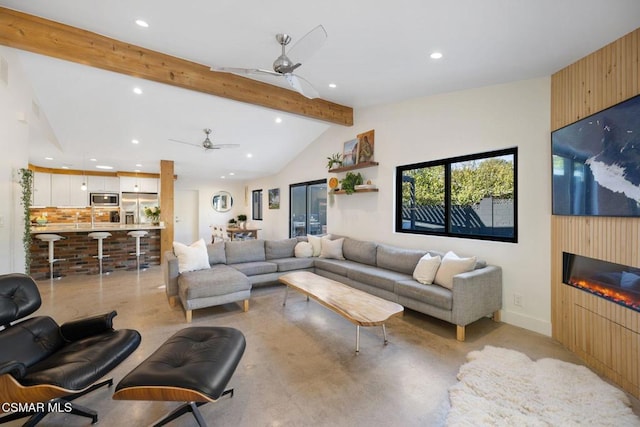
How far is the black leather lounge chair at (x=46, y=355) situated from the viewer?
1397mm

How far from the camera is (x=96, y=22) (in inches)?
105

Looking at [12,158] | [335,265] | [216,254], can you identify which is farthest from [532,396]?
[12,158]

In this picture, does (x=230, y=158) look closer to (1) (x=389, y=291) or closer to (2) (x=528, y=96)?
(1) (x=389, y=291)

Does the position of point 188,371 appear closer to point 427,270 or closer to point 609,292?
point 427,270

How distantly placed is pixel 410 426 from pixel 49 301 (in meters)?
4.88

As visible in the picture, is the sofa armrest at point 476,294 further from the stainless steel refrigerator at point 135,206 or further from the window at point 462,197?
the stainless steel refrigerator at point 135,206

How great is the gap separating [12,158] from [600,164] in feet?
18.6

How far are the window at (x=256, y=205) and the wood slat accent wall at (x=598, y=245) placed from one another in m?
7.85

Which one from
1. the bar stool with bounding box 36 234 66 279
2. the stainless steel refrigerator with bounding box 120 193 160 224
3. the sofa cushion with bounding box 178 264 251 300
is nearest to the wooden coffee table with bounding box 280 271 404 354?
the sofa cushion with bounding box 178 264 251 300

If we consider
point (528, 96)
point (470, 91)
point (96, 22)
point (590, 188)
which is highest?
point (96, 22)

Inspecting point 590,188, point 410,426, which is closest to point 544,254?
point 590,188

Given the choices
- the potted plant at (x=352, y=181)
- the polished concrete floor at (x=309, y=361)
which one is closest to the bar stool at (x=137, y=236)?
the polished concrete floor at (x=309, y=361)

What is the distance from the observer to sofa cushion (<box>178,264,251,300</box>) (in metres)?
3.28

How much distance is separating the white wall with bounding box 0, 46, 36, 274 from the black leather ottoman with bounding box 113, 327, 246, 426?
252 cm
